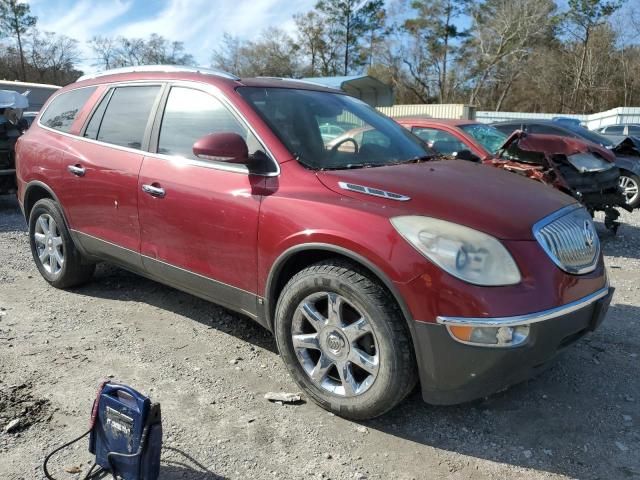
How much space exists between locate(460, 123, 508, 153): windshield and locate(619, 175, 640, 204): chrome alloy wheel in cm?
331

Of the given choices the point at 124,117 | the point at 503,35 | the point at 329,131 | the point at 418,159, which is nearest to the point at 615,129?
the point at 418,159

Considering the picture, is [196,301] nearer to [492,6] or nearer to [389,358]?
[389,358]

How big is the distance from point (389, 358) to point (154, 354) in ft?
5.80

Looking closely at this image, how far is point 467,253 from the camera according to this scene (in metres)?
2.41

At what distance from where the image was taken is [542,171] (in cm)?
613

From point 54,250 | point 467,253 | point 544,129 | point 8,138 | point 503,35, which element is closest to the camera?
point 467,253

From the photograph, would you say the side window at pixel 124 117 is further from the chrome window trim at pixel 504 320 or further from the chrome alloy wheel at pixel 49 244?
the chrome window trim at pixel 504 320

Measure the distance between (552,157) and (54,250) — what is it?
5.52m

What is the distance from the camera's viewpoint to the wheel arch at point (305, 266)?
8.24 feet

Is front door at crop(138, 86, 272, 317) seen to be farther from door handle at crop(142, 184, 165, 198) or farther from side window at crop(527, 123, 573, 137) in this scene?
side window at crop(527, 123, 573, 137)

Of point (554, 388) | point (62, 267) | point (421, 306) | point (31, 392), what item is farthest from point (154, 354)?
point (554, 388)

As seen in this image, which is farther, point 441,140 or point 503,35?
point 503,35

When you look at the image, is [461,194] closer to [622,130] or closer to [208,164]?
[208,164]

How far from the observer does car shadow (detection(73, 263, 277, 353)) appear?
396 cm
